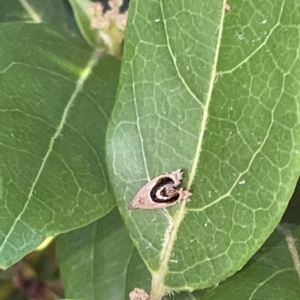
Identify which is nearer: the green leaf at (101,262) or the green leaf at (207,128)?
the green leaf at (207,128)

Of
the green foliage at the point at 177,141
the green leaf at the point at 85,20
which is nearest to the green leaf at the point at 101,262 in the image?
the green foliage at the point at 177,141

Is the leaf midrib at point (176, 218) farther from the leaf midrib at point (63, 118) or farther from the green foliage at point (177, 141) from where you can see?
the leaf midrib at point (63, 118)

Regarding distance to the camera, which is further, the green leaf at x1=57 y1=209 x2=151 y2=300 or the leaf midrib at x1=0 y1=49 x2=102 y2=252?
the green leaf at x1=57 y1=209 x2=151 y2=300

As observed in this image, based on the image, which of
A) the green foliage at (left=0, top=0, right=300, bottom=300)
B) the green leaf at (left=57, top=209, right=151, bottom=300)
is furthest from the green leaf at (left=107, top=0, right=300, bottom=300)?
the green leaf at (left=57, top=209, right=151, bottom=300)

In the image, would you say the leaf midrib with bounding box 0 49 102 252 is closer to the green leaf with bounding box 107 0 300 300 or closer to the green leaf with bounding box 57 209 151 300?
the green leaf with bounding box 107 0 300 300

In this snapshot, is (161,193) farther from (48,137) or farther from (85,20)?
(85,20)

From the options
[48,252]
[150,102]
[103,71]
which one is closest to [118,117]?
[150,102]
